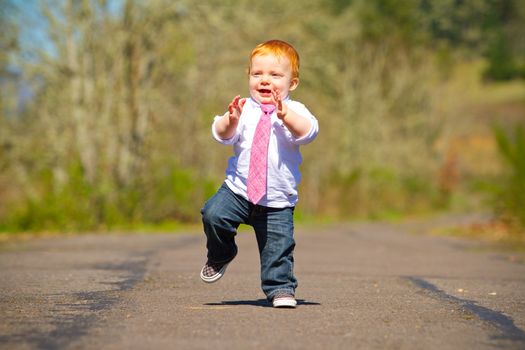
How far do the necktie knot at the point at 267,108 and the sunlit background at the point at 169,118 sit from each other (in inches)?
415

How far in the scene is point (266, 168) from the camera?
537 centimetres

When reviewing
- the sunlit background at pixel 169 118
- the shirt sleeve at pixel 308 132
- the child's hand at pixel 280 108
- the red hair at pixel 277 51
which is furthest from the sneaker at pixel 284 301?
the sunlit background at pixel 169 118

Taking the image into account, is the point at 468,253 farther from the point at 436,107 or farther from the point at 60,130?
the point at 436,107

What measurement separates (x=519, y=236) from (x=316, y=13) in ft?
45.6

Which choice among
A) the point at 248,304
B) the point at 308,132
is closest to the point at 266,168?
the point at 308,132

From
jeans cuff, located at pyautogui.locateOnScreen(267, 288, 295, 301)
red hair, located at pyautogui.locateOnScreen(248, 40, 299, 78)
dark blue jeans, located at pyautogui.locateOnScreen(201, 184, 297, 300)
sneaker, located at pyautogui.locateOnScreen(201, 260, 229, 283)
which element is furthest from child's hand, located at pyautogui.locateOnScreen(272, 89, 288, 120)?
sneaker, located at pyautogui.locateOnScreen(201, 260, 229, 283)

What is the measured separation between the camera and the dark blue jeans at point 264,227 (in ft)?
17.8

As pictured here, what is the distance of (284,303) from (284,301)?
1cm

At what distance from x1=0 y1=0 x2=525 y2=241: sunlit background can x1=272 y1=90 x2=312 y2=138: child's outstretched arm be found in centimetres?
1059

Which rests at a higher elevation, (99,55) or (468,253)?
(99,55)

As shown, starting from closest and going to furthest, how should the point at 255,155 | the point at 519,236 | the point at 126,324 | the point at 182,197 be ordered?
the point at 126,324, the point at 255,155, the point at 519,236, the point at 182,197

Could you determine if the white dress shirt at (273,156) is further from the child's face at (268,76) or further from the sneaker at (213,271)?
the sneaker at (213,271)

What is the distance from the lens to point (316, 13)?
27297mm

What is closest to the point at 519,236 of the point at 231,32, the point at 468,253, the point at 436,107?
the point at 468,253
